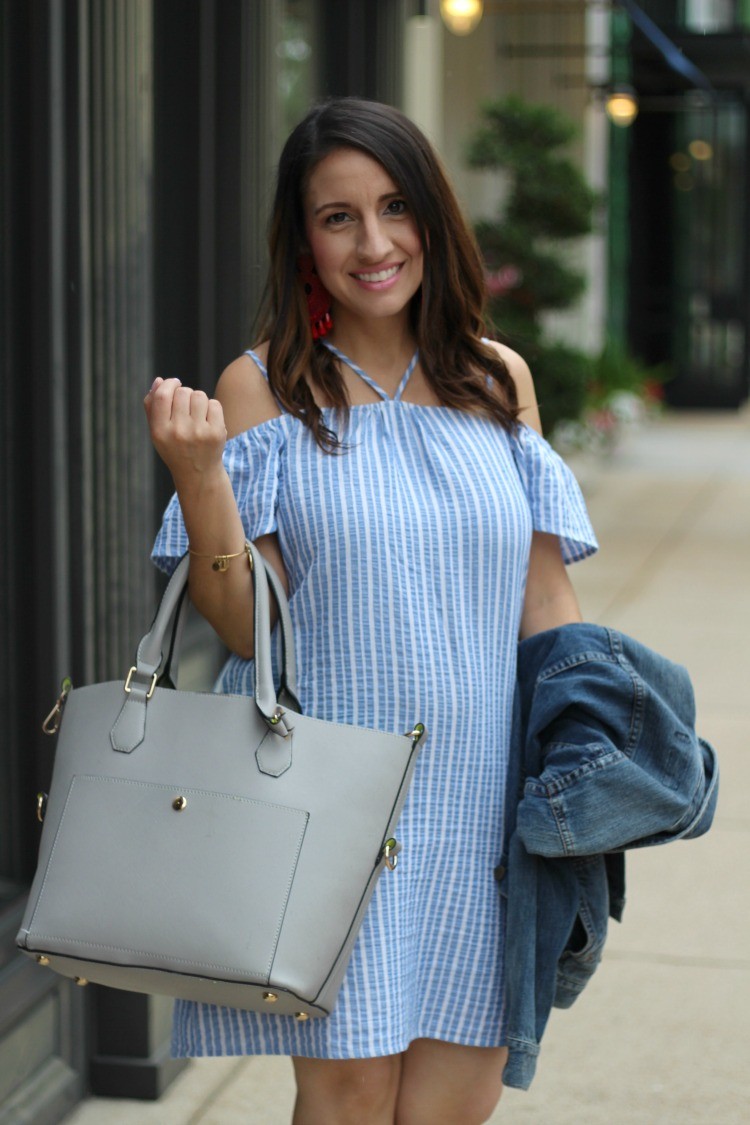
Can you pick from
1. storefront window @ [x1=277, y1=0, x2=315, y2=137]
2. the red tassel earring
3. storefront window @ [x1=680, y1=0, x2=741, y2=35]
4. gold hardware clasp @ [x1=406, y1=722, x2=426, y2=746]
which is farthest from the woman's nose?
storefront window @ [x1=680, y1=0, x2=741, y2=35]

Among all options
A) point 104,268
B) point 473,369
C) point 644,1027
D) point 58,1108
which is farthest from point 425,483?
point 644,1027

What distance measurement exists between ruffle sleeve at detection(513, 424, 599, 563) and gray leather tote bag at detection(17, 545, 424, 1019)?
52 centimetres

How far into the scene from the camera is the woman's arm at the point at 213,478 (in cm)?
201

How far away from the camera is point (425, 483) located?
228 centimetres

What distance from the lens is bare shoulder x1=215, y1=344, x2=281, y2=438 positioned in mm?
2281

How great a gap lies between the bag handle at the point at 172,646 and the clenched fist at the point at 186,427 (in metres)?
0.15

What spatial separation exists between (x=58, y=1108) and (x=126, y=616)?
100 centimetres

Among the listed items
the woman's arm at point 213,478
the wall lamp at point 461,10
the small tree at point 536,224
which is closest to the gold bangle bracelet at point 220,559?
the woman's arm at point 213,478

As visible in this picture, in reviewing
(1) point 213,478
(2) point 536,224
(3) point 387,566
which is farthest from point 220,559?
(2) point 536,224

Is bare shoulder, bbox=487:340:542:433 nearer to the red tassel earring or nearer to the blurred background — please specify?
the red tassel earring

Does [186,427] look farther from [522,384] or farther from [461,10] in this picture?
[461,10]

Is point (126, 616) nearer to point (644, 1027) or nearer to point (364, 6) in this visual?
point (644, 1027)

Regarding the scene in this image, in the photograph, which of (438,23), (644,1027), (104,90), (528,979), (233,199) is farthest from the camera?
(438,23)

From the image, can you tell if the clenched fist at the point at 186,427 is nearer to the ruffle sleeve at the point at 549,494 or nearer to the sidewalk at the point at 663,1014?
the ruffle sleeve at the point at 549,494
